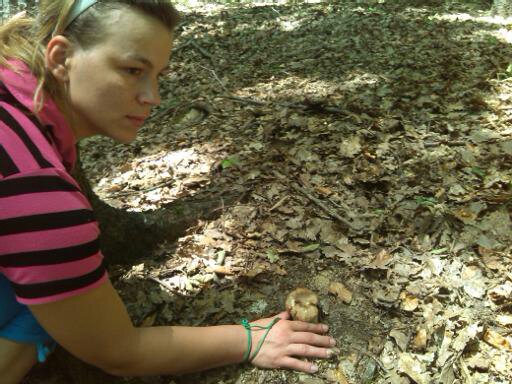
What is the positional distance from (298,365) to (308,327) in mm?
239

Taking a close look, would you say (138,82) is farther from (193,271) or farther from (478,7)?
(478,7)

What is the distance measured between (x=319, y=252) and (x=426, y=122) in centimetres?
222

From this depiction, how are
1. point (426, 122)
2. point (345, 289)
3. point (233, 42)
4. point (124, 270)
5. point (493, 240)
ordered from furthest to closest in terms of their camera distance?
point (233, 42) → point (426, 122) → point (124, 270) → point (493, 240) → point (345, 289)

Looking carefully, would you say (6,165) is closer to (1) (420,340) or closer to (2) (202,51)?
(1) (420,340)

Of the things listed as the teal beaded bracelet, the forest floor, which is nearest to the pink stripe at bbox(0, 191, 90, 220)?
the teal beaded bracelet

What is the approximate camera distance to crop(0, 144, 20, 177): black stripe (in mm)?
1485

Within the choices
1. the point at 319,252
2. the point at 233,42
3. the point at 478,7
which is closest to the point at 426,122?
the point at 319,252

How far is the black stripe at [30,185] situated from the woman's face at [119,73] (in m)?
0.45

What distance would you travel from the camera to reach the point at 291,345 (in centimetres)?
242

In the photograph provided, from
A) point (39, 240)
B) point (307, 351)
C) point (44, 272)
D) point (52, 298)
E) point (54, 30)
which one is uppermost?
point (54, 30)

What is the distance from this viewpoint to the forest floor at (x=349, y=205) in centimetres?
251

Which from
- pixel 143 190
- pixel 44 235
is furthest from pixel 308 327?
pixel 143 190

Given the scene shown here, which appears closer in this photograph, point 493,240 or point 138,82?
A: point 138,82

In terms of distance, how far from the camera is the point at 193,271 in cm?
313
